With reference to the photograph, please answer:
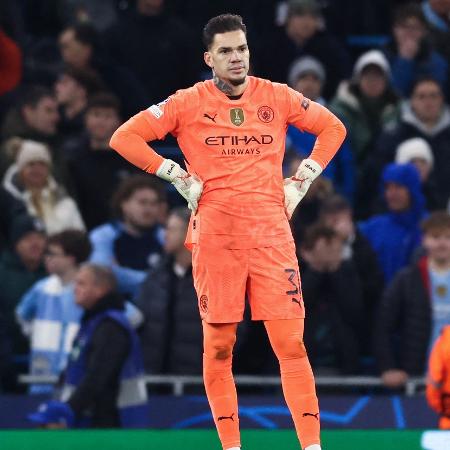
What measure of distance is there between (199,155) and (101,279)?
8.16 feet

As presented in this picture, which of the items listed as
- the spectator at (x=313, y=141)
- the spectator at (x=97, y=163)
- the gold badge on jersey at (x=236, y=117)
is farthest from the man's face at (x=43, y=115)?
the gold badge on jersey at (x=236, y=117)

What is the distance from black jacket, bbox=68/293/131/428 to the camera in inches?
383

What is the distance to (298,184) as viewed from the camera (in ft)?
26.1

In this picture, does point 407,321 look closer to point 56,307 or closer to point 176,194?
point 56,307

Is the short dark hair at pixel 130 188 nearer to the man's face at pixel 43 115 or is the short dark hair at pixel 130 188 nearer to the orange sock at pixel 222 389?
the man's face at pixel 43 115

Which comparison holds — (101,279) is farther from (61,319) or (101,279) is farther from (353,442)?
(353,442)

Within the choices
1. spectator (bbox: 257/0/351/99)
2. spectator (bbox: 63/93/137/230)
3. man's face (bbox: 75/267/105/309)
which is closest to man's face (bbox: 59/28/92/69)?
spectator (bbox: 63/93/137/230)

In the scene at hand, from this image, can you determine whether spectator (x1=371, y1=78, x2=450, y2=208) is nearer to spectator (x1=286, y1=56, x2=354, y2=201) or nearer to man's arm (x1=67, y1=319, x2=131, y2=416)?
spectator (x1=286, y1=56, x2=354, y2=201)

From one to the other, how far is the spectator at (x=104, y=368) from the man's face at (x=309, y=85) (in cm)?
312

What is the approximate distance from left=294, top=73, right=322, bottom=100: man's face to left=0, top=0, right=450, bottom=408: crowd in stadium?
19 millimetres

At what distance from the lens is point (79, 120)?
1286 cm

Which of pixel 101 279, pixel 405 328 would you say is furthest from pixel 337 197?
pixel 101 279

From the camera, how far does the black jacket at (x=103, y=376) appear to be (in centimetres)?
973

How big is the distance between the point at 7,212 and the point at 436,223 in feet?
10.6
